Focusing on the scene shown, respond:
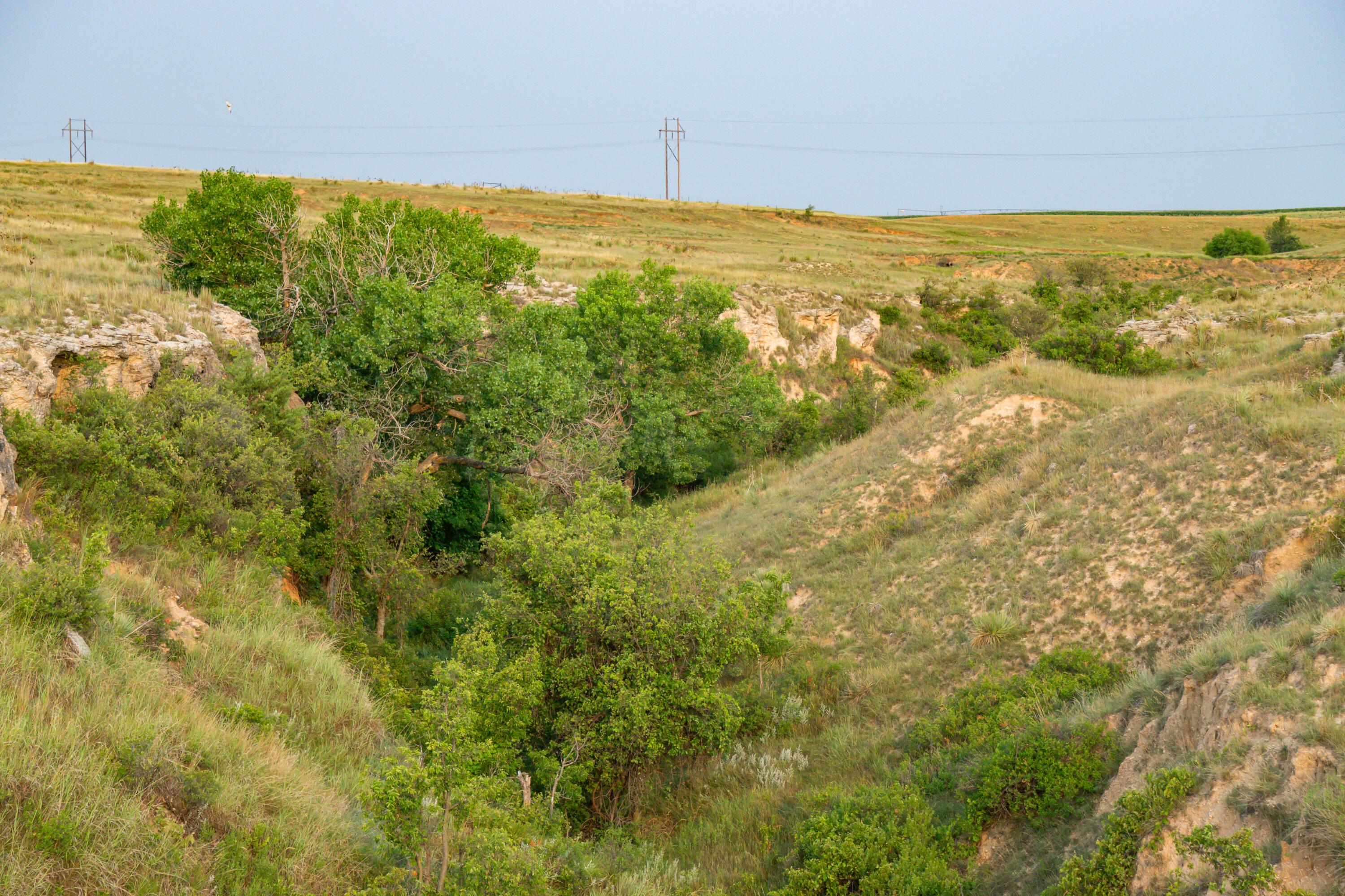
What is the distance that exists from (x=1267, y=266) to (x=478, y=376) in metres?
59.5

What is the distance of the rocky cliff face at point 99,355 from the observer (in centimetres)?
1181

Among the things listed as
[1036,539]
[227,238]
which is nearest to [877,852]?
[1036,539]

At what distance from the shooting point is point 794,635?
1427 centimetres

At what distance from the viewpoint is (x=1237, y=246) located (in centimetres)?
6981

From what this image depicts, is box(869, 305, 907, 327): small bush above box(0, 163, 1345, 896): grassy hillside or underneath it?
above

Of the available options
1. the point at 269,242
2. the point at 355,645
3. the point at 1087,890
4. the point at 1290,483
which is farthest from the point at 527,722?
the point at 269,242

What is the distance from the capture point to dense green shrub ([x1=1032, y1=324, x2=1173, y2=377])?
75.7 feet

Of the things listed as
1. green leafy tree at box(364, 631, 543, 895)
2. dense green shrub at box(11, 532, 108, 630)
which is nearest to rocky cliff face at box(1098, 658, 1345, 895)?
green leafy tree at box(364, 631, 543, 895)

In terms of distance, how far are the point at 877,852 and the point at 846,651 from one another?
227 inches

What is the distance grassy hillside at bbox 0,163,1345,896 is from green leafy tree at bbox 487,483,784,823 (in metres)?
0.37

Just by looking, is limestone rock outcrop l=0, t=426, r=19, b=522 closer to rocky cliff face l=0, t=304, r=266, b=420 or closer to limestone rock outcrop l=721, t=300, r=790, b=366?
rocky cliff face l=0, t=304, r=266, b=420

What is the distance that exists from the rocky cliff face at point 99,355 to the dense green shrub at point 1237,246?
78.6 m

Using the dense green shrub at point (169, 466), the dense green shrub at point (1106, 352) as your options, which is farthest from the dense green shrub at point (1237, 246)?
the dense green shrub at point (169, 466)

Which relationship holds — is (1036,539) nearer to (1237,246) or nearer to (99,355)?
(99,355)
